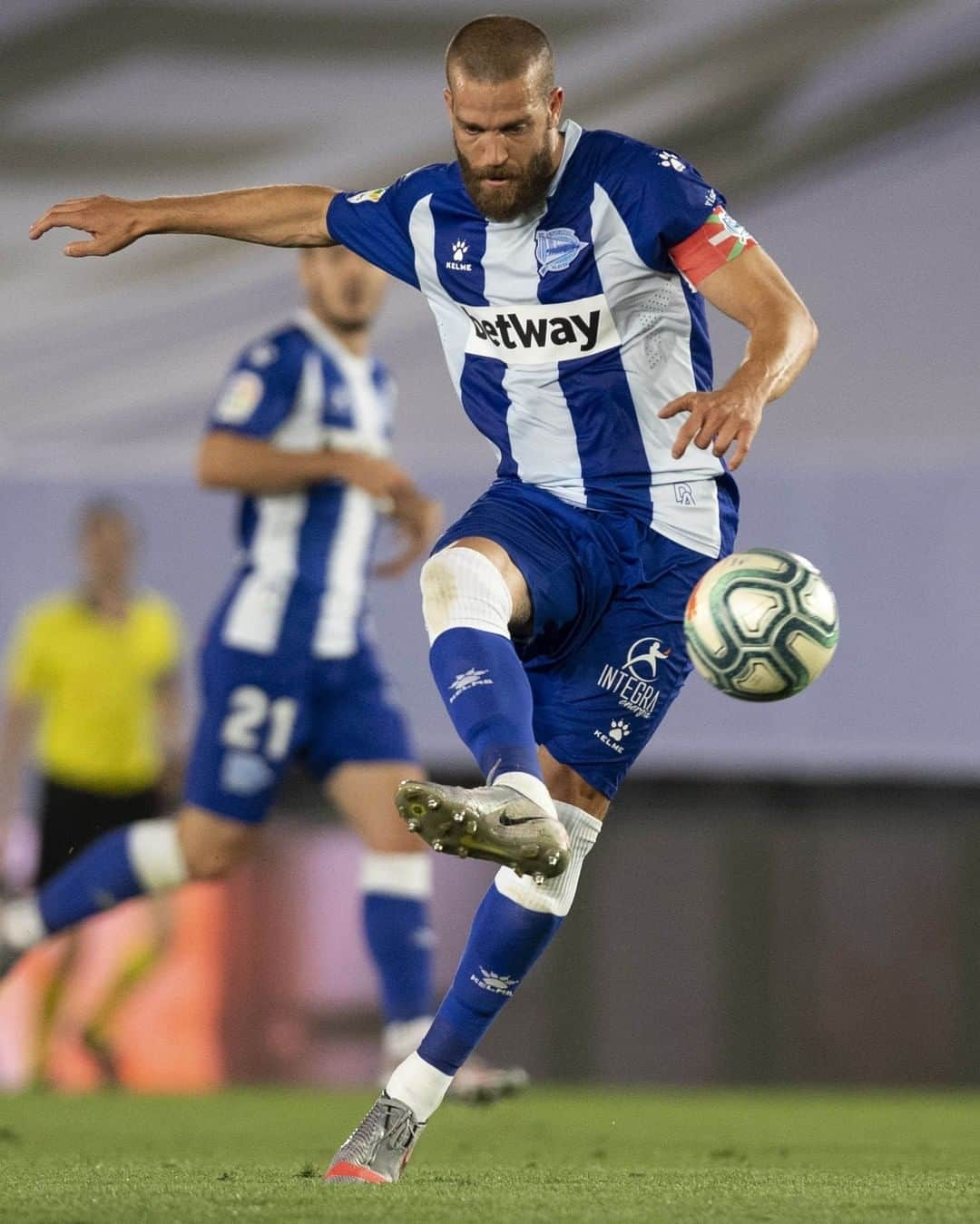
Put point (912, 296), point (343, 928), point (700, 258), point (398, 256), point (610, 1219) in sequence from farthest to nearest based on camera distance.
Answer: point (912, 296) < point (343, 928) < point (398, 256) < point (700, 258) < point (610, 1219)

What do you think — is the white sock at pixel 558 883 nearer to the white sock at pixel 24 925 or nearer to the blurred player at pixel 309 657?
the blurred player at pixel 309 657

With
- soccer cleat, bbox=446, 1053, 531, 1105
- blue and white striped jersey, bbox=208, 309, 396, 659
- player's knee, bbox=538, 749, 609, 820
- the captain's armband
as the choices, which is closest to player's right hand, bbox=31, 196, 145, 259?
the captain's armband

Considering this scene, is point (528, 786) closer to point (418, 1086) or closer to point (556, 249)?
point (418, 1086)

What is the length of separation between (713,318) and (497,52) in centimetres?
518

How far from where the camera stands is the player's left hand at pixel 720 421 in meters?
3.29

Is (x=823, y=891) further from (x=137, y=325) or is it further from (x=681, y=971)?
(x=137, y=325)

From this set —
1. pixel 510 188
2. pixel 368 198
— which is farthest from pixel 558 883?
pixel 368 198

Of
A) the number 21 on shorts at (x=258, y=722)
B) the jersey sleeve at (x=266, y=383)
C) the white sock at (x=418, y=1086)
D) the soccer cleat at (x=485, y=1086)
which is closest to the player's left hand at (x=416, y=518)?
the jersey sleeve at (x=266, y=383)

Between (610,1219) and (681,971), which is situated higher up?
(610,1219)

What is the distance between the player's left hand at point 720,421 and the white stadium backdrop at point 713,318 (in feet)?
16.3

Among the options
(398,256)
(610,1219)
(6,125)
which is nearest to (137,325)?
(6,125)

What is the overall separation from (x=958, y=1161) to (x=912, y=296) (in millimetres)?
4916

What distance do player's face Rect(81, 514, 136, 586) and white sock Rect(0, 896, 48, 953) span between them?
1.97 metres

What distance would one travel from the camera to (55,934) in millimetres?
6422
